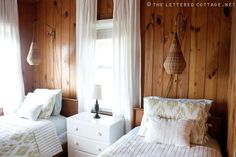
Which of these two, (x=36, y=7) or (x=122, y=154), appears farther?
(x=36, y=7)

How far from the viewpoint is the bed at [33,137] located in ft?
7.57

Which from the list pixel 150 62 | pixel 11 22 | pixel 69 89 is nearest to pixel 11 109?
pixel 69 89

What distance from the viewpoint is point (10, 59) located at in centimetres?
324

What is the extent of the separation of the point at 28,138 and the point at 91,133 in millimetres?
711

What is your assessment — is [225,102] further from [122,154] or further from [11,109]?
[11,109]

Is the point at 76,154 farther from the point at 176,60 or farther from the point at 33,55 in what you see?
the point at 176,60

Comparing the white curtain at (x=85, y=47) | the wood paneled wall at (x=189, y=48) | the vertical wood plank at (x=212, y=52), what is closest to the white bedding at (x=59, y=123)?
the white curtain at (x=85, y=47)

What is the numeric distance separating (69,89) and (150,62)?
140cm

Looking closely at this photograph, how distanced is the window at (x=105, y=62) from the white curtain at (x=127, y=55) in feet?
0.74

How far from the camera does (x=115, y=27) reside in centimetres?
280

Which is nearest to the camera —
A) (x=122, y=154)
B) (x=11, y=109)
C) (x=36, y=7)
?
(x=122, y=154)

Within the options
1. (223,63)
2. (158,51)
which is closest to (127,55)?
(158,51)

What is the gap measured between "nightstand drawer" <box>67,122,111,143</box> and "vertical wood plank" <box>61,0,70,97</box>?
2.61ft

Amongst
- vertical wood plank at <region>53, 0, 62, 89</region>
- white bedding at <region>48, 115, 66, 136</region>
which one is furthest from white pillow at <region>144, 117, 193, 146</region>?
vertical wood plank at <region>53, 0, 62, 89</region>
